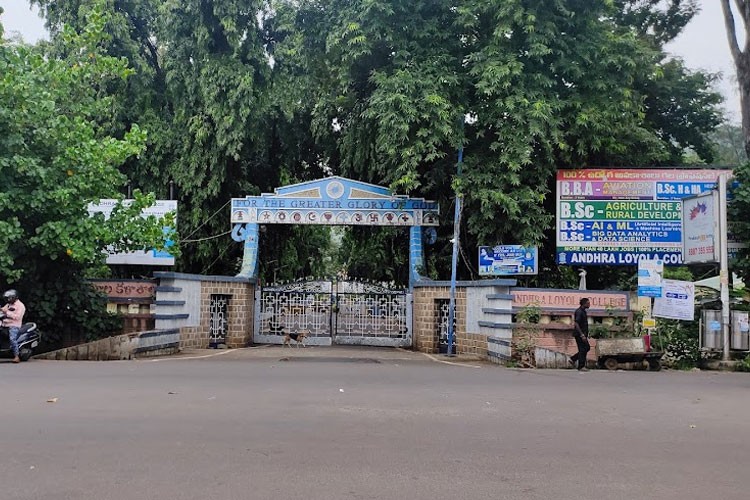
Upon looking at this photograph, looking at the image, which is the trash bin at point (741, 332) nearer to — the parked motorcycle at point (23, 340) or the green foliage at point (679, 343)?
the green foliage at point (679, 343)

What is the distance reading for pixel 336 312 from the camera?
19875 mm

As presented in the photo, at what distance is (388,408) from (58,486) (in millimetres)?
4177

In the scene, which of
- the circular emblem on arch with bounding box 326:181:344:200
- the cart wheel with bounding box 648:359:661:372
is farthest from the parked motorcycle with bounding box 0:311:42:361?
the cart wheel with bounding box 648:359:661:372

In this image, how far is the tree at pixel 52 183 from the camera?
13961 mm

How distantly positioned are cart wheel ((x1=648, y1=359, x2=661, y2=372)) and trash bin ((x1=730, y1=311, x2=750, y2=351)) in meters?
2.10

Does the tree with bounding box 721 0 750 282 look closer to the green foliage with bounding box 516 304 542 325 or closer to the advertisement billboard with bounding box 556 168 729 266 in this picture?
the advertisement billboard with bounding box 556 168 729 266

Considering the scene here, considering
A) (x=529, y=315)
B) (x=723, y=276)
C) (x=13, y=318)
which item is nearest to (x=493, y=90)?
(x=529, y=315)

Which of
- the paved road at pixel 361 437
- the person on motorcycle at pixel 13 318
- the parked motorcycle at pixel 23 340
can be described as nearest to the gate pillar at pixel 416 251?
the paved road at pixel 361 437

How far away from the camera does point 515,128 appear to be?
55.9 ft

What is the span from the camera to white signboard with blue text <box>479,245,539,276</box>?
1811 centimetres

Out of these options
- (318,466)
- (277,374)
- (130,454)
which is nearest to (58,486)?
(130,454)

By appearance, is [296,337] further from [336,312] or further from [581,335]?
[581,335]

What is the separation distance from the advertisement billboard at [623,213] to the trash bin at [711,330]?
3.06m

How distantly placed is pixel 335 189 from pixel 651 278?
8750 mm
